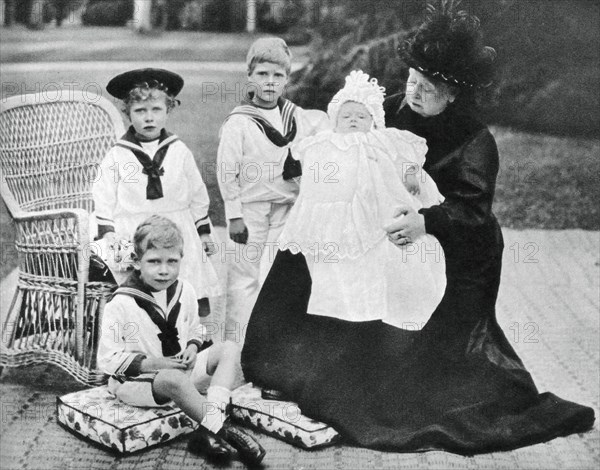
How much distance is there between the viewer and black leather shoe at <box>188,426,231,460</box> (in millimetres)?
3023

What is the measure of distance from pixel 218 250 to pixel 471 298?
3.55 feet

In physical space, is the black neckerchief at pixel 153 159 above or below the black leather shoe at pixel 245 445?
above

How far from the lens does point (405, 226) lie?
124 inches

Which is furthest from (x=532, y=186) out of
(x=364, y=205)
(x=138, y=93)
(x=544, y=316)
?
(x=138, y=93)

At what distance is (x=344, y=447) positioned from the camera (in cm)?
315

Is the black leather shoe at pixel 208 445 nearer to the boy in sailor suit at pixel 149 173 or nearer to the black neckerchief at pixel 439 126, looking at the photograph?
the boy in sailor suit at pixel 149 173

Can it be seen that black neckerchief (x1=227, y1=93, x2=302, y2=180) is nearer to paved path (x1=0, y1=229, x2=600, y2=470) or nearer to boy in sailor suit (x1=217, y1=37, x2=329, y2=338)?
boy in sailor suit (x1=217, y1=37, x2=329, y2=338)

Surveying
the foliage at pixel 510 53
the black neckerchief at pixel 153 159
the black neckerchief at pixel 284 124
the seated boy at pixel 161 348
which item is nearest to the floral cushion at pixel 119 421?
the seated boy at pixel 161 348

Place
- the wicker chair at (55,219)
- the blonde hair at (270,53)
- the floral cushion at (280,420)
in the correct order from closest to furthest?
the floral cushion at (280,420) → the blonde hair at (270,53) → the wicker chair at (55,219)

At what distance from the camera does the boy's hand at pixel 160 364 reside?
121 inches

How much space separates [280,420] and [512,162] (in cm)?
146

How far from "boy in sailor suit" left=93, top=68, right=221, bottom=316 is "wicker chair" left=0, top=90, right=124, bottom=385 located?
14 cm

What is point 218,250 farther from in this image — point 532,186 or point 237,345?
point 532,186

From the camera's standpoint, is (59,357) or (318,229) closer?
(318,229)
